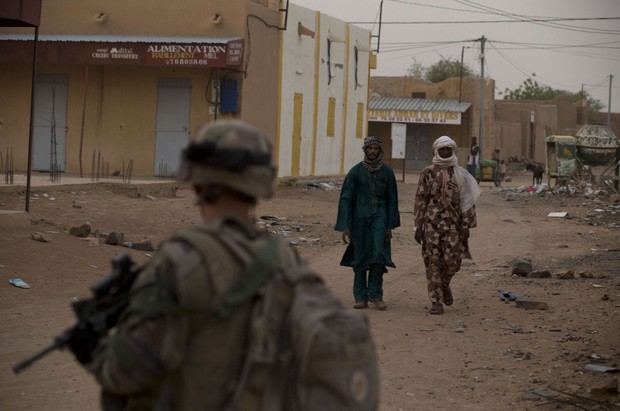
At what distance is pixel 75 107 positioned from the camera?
94.1ft

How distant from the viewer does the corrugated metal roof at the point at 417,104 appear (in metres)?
54.2

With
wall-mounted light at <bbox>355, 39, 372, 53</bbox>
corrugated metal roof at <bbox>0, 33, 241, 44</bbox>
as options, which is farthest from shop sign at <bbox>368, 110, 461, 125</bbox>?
corrugated metal roof at <bbox>0, 33, 241, 44</bbox>

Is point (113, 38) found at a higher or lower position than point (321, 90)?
higher

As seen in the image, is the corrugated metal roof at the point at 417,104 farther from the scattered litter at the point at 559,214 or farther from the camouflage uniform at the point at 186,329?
the camouflage uniform at the point at 186,329

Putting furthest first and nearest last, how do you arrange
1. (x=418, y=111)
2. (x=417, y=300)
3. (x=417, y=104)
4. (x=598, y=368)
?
(x=417, y=104) → (x=418, y=111) → (x=417, y=300) → (x=598, y=368)

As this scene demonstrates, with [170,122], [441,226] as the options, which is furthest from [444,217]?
[170,122]


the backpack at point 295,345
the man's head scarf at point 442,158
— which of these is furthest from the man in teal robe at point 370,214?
the backpack at point 295,345

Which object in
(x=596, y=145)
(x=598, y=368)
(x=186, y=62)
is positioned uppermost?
(x=186, y=62)

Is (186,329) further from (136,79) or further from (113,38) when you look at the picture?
(136,79)

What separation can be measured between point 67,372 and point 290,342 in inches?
206

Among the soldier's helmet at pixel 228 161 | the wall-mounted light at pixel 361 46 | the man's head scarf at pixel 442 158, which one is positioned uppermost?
the wall-mounted light at pixel 361 46

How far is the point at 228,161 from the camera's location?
2.86 metres

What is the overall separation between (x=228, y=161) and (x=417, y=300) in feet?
30.1

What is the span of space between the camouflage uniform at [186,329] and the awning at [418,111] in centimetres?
5009
